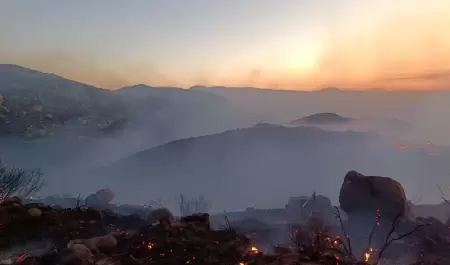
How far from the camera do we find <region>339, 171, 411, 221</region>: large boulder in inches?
1218

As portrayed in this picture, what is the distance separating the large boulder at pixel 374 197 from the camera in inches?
1218

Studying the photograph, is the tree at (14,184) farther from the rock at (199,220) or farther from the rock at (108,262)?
the rock at (108,262)

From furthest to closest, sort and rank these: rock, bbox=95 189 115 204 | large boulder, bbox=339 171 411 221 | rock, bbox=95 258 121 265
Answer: rock, bbox=95 189 115 204 → large boulder, bbox=339 171 411 221 → rock, bbox=95 258 121 265

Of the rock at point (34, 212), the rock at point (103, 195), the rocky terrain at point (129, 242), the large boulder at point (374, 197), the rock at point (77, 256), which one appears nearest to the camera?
the rock at point (77, 256)

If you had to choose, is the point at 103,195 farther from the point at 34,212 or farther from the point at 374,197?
the point at 34,212

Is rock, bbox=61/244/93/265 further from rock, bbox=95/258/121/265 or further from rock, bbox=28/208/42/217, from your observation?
rock, bbox=28/208/42/217

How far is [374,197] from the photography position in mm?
31719

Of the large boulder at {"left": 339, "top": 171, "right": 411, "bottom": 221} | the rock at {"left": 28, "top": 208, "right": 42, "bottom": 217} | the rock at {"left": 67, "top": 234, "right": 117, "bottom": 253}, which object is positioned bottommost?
the large boulder at {"left": 339, "top": 171, "right": 411, "bottom": 221}

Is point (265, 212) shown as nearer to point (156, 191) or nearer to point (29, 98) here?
point (156, 191)

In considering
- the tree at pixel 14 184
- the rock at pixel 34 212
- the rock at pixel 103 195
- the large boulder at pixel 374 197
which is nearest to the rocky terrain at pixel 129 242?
the rock at pixel 34 212

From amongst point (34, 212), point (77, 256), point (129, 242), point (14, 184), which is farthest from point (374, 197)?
point (14, 184)

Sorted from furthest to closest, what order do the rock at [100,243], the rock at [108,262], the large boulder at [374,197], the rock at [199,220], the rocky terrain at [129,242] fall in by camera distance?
the large boulder at [374,197], the rock at [199,220], the rock at [100,243], the rocky terrain at [129,242], the rock at [108,262]

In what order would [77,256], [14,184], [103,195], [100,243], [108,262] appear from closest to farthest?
[77,256], [108,262], [100,243], [14,184], [103,195]

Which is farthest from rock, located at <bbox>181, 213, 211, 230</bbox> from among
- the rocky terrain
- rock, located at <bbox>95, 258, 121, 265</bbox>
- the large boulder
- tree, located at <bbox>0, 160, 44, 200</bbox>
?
the large boulder
